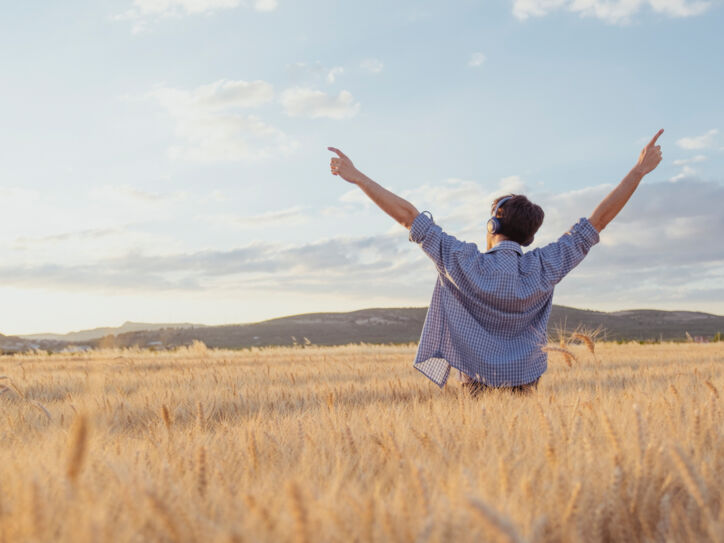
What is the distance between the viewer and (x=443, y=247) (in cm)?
408

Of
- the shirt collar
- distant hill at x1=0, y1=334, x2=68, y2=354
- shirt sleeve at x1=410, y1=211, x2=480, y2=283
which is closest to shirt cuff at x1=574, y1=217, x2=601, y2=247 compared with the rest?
the shirt collar

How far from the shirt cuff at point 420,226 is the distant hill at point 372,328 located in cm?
4004

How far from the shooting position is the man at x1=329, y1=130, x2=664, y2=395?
160 inches

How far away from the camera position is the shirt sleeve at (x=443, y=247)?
4.06 metres

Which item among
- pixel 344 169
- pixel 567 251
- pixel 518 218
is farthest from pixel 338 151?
pixel 567 251

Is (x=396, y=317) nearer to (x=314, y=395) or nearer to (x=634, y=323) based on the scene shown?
(x=634, y=323)

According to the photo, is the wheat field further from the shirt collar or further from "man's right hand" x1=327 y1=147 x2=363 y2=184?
"man's right hand" x1=327 y1=147 x2=363 y2=184

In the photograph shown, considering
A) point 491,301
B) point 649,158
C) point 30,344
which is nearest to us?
point 491,301

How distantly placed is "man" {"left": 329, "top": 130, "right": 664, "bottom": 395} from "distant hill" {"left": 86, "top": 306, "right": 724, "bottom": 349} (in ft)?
131

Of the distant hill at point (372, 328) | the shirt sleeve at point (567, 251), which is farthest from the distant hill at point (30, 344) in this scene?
the shirt sleeve at point (567, 251)

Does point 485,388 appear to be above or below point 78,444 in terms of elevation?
below

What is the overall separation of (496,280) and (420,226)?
2.02 ft

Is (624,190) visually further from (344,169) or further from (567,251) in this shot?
(344,169)

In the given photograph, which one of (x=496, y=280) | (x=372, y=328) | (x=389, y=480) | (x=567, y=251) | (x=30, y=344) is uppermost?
(x=567, y=251)
